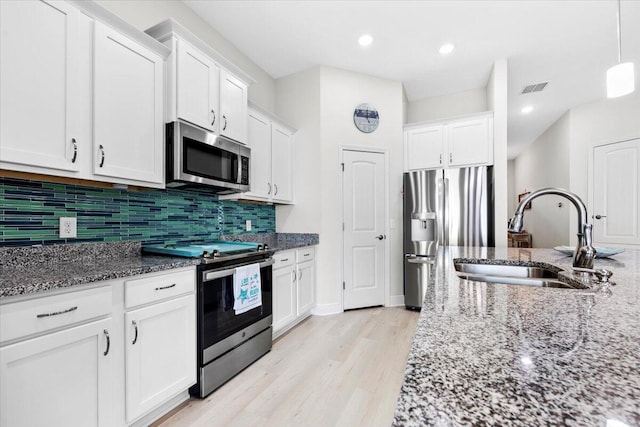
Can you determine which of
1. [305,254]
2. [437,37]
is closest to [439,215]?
[305,254]

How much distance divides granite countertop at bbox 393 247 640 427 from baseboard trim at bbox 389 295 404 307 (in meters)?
3.14

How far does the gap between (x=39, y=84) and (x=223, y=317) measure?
1.59 metres

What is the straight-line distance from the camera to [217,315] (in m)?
1.97

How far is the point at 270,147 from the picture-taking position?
323 cm

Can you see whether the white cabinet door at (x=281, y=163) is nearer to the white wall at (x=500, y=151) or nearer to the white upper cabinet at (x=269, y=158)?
the white upper cabinet at (x=269, y=158)

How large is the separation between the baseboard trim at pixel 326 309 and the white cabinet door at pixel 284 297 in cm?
56

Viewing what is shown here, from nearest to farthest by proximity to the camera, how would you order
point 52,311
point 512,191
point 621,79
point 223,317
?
point 52,311 < point 621,79 < point 223,317 < point 512,191

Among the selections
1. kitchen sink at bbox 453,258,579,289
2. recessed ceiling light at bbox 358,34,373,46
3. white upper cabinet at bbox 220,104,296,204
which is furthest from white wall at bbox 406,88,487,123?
kitchen sink at bbox 453,258,579,289

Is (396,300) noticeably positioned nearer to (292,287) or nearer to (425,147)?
(292,287)

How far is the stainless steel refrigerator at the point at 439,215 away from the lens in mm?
3424

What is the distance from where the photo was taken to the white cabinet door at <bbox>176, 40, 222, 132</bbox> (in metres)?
2.06

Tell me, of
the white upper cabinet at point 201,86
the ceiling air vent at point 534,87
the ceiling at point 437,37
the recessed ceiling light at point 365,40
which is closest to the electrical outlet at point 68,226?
the white upper cabinet at point 201,86

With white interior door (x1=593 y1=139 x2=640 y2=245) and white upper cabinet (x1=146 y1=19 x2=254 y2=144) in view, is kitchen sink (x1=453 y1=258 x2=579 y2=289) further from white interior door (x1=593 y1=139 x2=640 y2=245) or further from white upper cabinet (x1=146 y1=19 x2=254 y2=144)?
white interior door (x1=593 y1=139 x2=640 y2=245)

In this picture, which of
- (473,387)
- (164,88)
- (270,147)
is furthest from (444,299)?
(270,147)
